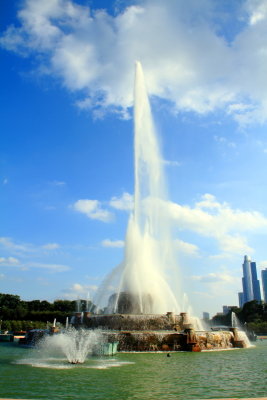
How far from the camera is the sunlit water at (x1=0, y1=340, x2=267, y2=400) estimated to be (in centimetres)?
1058

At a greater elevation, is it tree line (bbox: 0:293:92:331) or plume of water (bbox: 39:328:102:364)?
tree line (bbox: 0:293:92:331)

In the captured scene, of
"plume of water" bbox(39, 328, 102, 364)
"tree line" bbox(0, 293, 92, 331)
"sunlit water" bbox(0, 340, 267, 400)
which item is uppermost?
"tree line" bbox(0, 293, 92, 331)

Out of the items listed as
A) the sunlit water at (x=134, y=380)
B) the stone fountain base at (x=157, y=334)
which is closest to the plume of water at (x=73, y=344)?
the stone fountain base at (x=157, y=334)

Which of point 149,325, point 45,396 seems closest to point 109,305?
point 149,325

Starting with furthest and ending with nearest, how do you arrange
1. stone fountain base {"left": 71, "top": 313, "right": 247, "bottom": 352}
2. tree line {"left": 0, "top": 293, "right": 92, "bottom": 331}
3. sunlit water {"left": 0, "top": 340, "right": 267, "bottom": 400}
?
tree line {"left": 0, "top": 293, "right": 92, "bottom": 331} → stone fountain base {"left": 71, "top": 313, "right": 247, "bottom": 352} → sunlit water {"left": 0, "top": 340, "right": 267, "bottom": 400}

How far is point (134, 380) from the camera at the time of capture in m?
13.0

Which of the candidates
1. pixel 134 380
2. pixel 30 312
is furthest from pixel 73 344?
pixel 30 312

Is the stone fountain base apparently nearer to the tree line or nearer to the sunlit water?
the sunlit water

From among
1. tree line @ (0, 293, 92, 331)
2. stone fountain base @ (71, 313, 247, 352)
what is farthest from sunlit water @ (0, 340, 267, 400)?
tree line @ (0, 293, 92, 331)

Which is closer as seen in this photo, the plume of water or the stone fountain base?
the plume of water

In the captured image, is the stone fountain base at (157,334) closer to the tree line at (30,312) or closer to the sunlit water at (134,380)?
the sunlit water at (134,380)

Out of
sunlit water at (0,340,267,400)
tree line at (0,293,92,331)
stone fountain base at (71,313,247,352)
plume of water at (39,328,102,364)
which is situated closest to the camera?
sunlit water at (0,340,267,400)

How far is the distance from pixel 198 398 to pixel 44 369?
8.33m

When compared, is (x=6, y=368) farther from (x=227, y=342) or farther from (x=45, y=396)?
(x=227, y=342)
